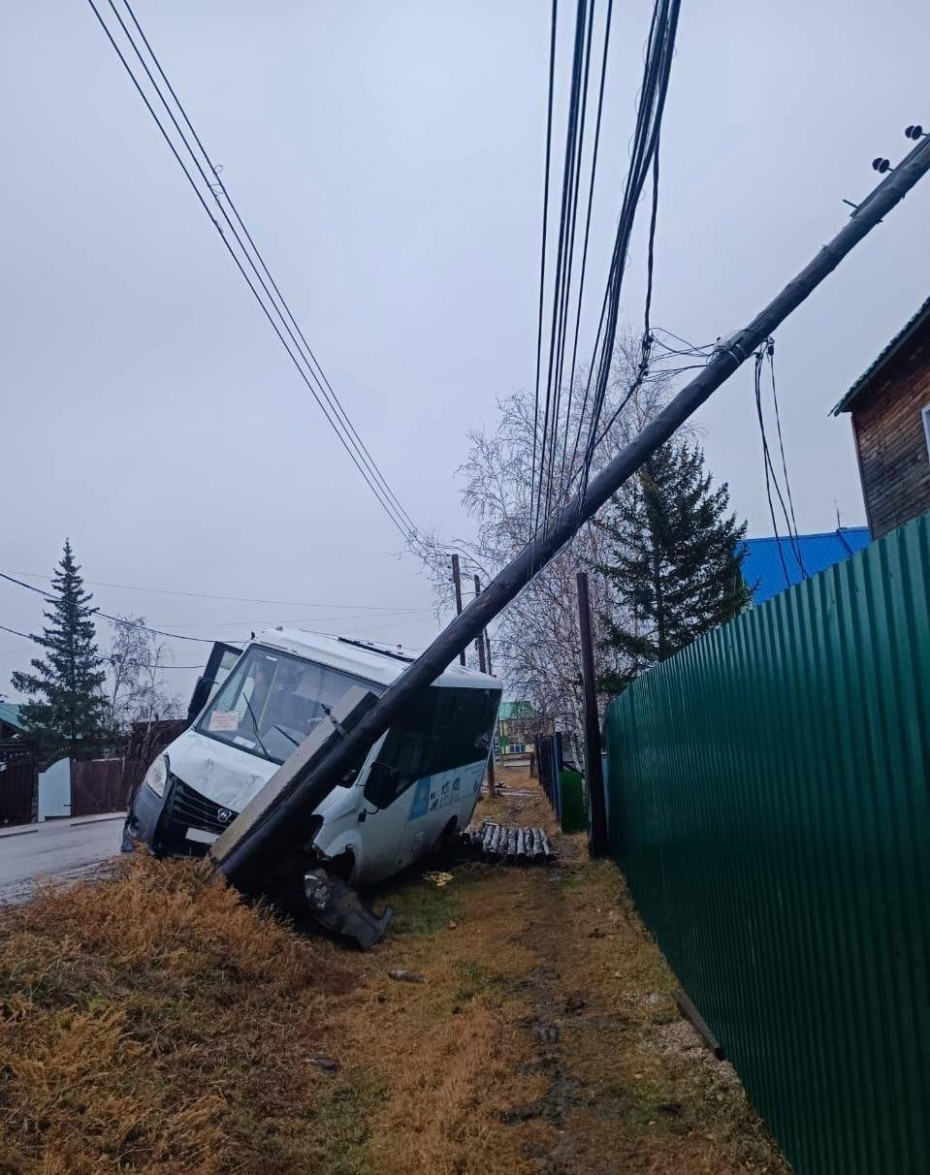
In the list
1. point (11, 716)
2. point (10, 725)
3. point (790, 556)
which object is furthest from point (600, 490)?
point (11, 716)

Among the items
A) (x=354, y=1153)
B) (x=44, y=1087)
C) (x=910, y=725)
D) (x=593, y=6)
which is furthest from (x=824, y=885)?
(x=593, y=6)

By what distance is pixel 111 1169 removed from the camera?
3.60m

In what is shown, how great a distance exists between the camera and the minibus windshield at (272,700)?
953 centimetres

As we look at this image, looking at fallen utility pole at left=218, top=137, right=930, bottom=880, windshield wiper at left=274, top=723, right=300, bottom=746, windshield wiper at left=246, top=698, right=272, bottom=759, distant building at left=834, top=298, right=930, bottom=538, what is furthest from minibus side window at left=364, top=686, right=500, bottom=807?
distant building at left=834, top=298, right=930, bottom=538

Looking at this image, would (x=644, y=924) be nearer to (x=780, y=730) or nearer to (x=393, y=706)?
(x=393, y=706)

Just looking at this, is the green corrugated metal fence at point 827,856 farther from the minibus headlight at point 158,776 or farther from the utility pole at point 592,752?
the utility pole at point 592,752

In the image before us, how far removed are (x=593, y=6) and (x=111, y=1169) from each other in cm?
556

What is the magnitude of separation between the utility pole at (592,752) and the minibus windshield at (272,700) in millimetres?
5347

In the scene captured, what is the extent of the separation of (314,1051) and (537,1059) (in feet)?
4.37

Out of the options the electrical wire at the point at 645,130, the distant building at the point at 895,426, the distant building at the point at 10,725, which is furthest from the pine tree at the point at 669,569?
the distant building at the point at 10,725

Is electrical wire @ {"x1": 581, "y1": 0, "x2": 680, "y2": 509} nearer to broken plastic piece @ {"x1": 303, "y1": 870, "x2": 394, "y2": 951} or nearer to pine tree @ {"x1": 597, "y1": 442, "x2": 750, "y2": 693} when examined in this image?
broken plastic piece @ {"x1": 303, "y1": 870, "x2": 394, "y2": 951}

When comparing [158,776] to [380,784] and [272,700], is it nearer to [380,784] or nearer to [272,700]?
[272,700]

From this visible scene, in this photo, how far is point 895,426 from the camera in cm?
1545

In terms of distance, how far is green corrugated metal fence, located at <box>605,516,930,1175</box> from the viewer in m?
2.53
